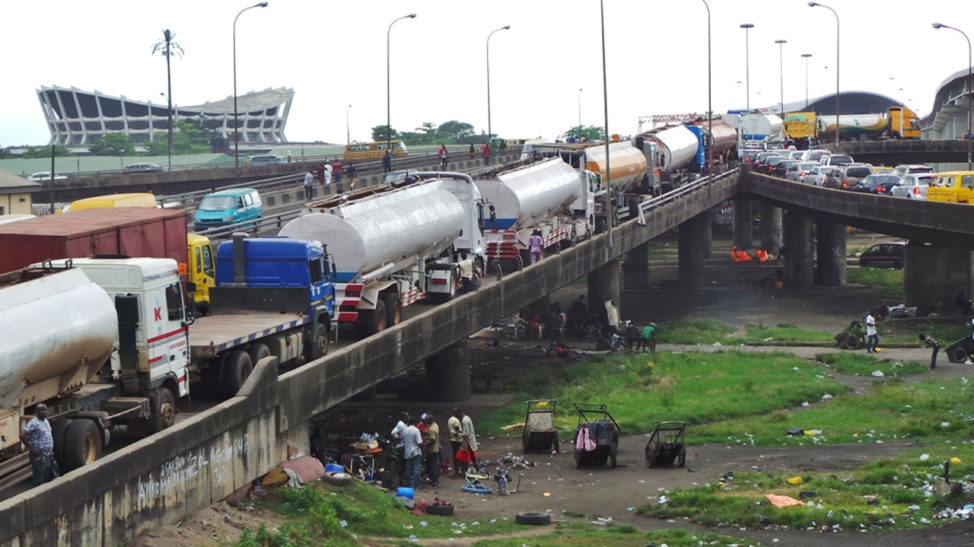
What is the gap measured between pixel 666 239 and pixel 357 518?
281 feet

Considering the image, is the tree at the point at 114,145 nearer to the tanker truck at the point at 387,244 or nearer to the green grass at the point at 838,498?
the tanker truck at the point at 387,244

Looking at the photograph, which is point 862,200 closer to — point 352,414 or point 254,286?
point 352,414

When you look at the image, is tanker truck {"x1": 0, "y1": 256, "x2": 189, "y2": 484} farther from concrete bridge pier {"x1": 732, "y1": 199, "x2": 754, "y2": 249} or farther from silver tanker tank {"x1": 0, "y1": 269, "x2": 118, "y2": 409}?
concrete bridge pier {"x1": 732, "y1": 199, "x2": 754, "y2": 249}

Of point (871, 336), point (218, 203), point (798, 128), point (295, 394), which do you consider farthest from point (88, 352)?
point (798, 128)

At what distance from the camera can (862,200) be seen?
190 ft

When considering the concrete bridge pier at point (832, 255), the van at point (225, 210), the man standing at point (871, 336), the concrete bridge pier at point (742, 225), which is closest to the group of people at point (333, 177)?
the van at point (225, 210)

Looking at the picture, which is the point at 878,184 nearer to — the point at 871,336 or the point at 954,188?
the point at 954,188

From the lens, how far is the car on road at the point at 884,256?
75.9m

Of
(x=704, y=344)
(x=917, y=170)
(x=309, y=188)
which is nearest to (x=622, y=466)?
(x=704, y=344)

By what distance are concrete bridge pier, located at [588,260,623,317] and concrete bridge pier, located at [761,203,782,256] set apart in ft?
123

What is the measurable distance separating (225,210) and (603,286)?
1654cm

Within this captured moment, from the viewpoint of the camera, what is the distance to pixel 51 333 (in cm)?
1736

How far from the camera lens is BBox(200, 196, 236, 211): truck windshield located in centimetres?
4834

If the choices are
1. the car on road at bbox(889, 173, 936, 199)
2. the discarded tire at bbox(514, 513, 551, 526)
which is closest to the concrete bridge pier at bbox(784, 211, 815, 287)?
the car on road at bbox(889, 173, 936, 199)
